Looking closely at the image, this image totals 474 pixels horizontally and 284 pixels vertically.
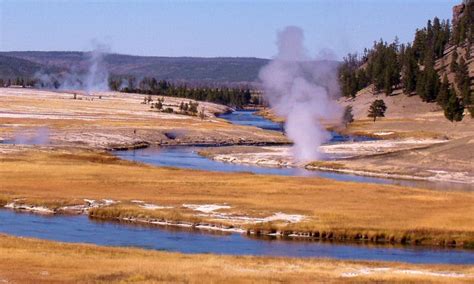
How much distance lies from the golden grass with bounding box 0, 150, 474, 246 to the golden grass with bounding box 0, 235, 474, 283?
8811 millimetres

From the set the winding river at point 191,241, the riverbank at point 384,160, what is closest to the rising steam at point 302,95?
the riverbank at point 384,160

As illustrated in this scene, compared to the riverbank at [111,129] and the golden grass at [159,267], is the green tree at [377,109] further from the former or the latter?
the golden grass at [159,267]

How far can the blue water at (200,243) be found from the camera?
4075cm

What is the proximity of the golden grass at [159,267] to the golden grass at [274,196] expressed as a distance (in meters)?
8.81

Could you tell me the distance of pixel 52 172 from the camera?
66.4 metres

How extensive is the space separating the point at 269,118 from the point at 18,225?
5609 inches

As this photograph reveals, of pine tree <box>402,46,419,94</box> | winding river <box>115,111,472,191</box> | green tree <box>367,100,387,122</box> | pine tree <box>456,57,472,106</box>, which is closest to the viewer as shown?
winding river <box>115,111,472,191</box>

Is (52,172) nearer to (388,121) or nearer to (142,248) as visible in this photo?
(142,248)

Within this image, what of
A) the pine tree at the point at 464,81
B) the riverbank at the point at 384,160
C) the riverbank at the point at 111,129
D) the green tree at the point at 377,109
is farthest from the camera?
the green tree at the point at 377,109

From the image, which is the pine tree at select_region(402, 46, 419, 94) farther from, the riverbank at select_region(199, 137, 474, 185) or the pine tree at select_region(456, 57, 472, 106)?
the riverbank at select_region(199, 137, 474, 185)

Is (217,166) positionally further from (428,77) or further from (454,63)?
(454,63)

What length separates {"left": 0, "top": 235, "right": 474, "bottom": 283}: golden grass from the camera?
31266mm

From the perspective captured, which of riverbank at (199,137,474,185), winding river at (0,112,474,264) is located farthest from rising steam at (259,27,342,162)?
winding river at (0,112,474,264)

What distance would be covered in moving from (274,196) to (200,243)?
50.0ft
